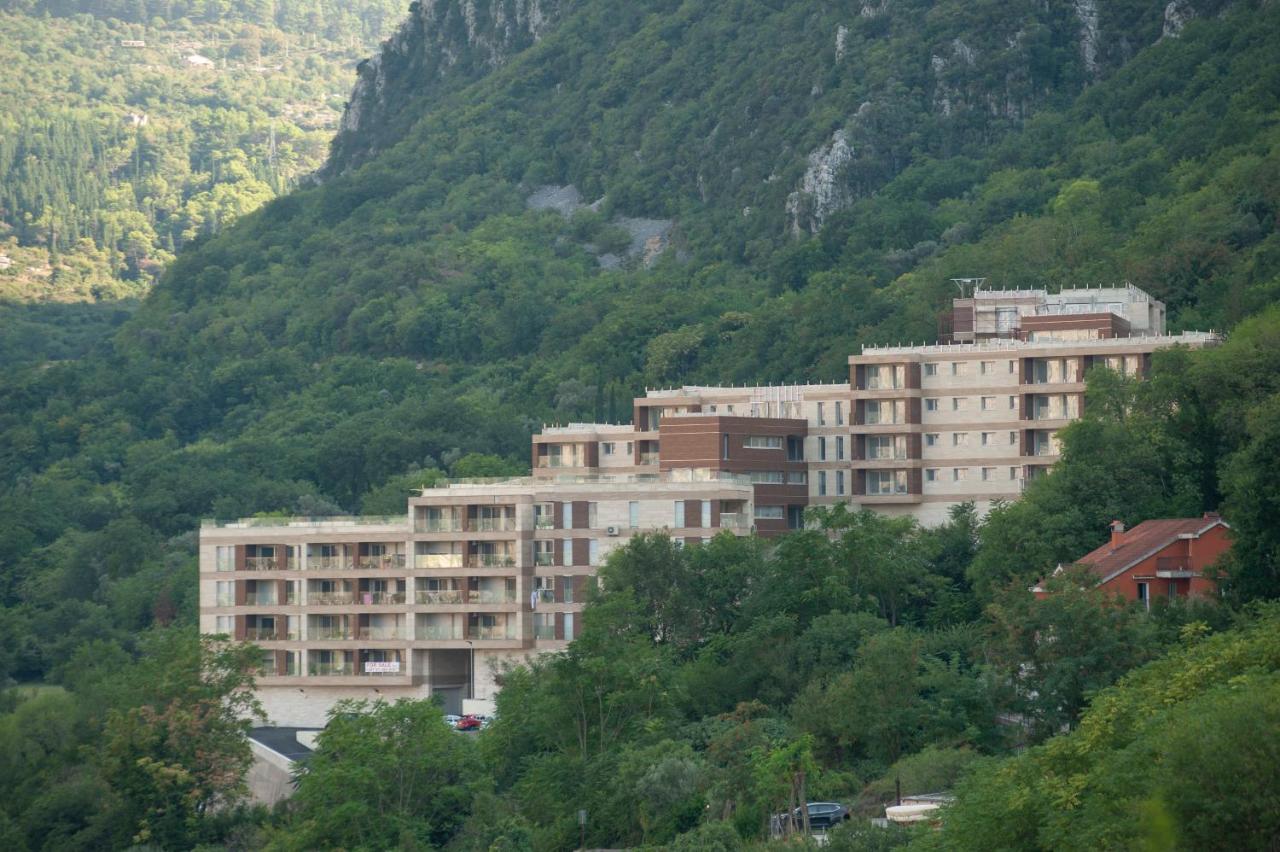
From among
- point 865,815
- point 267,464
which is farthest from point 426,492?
point 267,464

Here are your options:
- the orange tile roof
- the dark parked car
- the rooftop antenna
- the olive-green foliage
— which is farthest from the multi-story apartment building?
the olive-green foliage

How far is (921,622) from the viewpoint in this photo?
111438 millimetres

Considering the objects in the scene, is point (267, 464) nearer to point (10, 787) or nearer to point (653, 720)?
point (10, 787)

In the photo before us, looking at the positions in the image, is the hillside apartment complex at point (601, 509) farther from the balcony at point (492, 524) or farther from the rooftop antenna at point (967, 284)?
the rooftop antenna at point (967, 284)

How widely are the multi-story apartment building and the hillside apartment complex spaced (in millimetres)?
87

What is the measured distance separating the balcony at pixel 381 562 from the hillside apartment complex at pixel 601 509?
81 mm

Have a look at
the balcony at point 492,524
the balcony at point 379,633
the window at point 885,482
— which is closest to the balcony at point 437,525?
the balcony at point 492,524

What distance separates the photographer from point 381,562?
405 feet

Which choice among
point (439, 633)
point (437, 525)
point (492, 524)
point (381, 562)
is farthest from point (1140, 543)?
point (381, 562)

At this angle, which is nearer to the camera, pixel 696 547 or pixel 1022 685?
pixel 1022 685

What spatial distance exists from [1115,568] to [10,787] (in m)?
43.2

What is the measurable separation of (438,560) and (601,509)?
793cm

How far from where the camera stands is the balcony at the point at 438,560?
121562mm

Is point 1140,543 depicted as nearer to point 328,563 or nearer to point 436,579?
point 436,579
